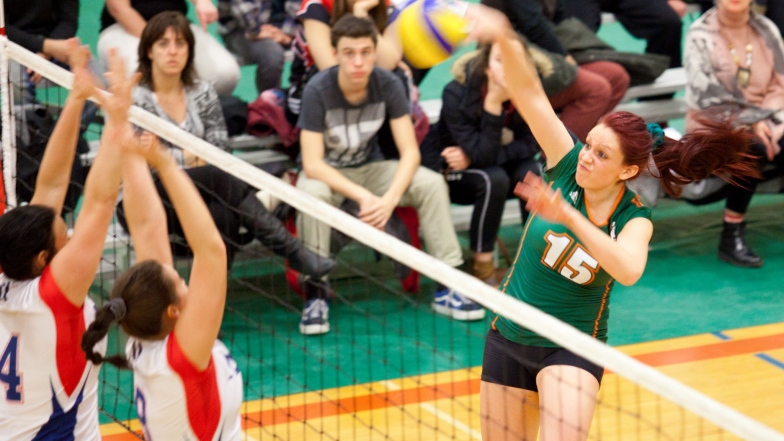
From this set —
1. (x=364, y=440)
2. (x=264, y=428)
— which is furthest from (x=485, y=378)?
(x=264, y=428)

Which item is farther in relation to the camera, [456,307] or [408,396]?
[456,307]

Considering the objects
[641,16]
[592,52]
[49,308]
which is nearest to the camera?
[49,308]

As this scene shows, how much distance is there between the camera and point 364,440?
14.6 ft

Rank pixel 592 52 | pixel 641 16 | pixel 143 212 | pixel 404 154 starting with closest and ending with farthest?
pixel 143 212
pixel 404 154
pixel 592 52
pixel 641 16

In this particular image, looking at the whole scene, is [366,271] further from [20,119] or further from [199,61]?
[20,119]

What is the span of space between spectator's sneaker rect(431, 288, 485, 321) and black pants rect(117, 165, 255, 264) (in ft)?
4.14

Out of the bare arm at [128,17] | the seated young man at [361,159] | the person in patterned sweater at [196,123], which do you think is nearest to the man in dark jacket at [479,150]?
the seated young man at [361,159]

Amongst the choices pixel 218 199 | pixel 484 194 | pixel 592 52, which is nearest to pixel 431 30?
pixel 218 199

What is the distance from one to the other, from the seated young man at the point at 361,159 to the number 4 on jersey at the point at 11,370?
8.23 feet

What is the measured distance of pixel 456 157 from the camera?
19.8 ft

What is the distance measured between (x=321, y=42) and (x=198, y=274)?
3.34m

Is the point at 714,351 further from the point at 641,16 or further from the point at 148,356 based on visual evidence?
the point at 148,356

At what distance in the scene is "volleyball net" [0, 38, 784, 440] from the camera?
4.07 metres

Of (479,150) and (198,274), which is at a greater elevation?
(198,274)
